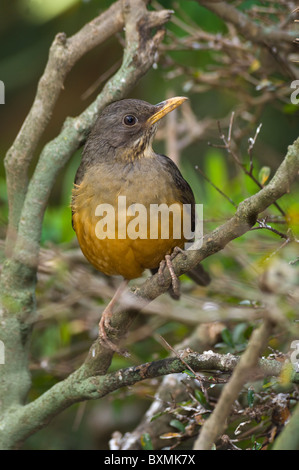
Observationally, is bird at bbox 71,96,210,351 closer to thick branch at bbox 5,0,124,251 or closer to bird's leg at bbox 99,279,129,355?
bird's leg at bbox 99,279,129,355

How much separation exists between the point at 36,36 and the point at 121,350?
462cm

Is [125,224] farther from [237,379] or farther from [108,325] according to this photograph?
[237,379]

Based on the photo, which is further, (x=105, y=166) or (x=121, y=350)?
(x=105, y=166)

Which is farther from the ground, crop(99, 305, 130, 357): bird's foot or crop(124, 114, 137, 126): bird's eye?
crop(124, 114, 137, 126): bird's eye

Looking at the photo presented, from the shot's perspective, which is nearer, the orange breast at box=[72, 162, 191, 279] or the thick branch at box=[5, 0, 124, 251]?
the orange breast at box=[72, 162, 191, 279]

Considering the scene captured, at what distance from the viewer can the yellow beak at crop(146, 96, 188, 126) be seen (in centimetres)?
423

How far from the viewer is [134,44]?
437 cm

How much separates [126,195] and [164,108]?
0.72 metres

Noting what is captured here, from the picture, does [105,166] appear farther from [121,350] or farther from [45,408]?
[45,408]

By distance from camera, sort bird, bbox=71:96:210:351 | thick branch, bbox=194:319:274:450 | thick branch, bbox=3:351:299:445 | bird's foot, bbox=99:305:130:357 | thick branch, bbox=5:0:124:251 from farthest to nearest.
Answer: thick branch, bbox=5:0:124:251
bird, bbox=71:96:210:351
bird's foot, bbox=99:305:130:357
thick branch, bbox=3:351:299:445
thick branch, bbox=194:319:274:450

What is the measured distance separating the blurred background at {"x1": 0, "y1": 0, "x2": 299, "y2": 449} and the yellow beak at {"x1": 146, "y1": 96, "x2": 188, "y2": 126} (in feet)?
1.07

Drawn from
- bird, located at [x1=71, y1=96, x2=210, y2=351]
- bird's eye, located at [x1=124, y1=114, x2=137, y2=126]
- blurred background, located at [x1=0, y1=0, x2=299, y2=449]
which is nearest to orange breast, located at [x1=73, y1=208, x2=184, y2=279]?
bird, located at [x1=71, y1=96, x2=210, y2=351]
